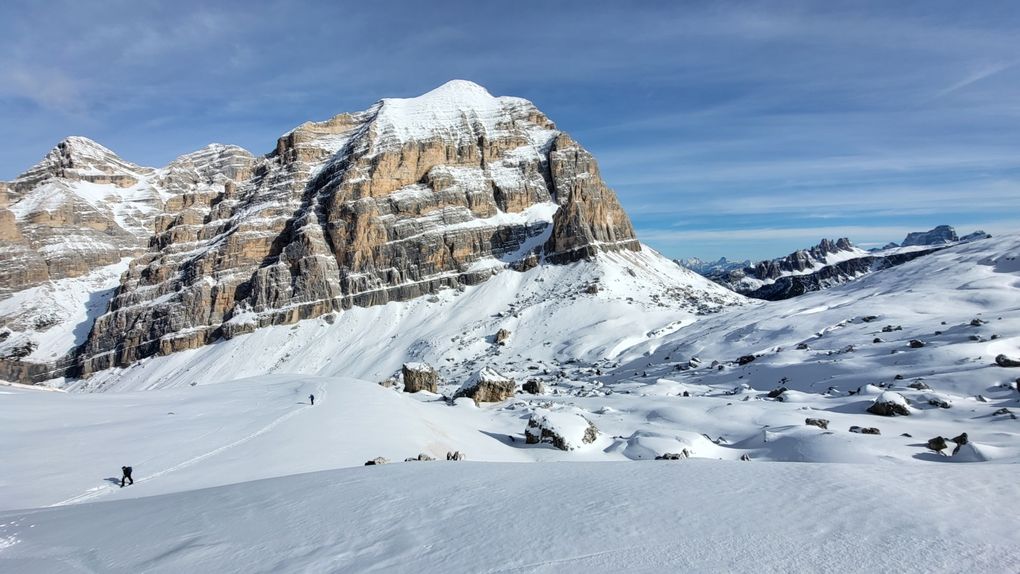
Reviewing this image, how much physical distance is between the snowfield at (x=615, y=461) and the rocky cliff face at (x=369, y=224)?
48222 millimetres

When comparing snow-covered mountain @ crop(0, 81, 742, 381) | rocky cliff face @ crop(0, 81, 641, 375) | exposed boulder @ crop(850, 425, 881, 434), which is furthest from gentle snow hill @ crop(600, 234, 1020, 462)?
rocky cliff face @ crop(0, 81, 641, 375)

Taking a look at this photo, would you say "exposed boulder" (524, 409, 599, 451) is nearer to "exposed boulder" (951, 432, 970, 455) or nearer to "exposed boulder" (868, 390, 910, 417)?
"exposed boulder" (868, 390, 910, 417)

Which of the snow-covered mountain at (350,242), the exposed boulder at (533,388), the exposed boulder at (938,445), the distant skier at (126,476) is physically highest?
the snow-covered mountain at (350,242)

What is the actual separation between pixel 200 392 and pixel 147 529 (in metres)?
29.1

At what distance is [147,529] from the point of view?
795 cm

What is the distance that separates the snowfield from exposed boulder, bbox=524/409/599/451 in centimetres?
11

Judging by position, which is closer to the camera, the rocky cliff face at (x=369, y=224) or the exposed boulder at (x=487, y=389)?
the exposed boulder at (x=487, y=389)

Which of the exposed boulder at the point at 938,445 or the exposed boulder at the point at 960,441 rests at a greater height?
the exposed boulder at the point at 960,441

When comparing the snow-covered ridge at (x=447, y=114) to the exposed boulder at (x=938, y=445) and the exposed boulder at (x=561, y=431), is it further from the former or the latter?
the exposed boulder at (x=938, y=445)

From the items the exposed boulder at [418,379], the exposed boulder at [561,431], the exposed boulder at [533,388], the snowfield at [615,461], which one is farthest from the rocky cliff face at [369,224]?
the exposed boulder at [561,431]

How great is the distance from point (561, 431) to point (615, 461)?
1014 centimetres

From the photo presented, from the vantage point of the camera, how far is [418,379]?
140 feet

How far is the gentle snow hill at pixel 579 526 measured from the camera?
4.97 meters

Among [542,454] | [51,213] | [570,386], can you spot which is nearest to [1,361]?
[51,213]
